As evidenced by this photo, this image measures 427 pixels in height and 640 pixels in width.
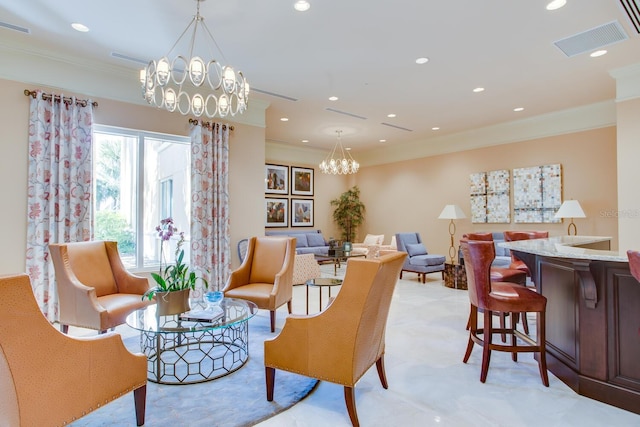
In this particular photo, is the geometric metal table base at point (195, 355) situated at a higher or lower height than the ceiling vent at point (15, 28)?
lower

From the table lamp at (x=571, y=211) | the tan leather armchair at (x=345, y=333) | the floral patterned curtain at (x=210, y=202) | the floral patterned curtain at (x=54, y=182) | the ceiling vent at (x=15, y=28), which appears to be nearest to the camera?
the tan leather armchair at (x=345, y=333)

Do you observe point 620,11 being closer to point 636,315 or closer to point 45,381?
point 636,315

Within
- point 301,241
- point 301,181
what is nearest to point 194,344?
point 301,241

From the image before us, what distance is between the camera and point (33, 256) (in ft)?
13.1

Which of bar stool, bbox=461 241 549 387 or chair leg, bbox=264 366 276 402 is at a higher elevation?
bar stool, bbox=461 241 549 387

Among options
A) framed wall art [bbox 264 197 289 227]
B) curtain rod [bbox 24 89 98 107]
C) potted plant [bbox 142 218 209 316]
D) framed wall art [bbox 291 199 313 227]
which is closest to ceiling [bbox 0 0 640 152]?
curtain rod [bbox 24 89 98 107]

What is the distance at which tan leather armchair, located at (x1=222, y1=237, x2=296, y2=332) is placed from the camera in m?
3.73

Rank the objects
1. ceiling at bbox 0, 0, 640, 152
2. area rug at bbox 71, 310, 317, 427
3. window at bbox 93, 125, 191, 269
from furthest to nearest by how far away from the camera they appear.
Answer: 1. window at bbox 93, 125, 191, 269
2. ceiling at bbox 0, 0, 640, 152
3. area rug at bbox 71, 310, 317, 427

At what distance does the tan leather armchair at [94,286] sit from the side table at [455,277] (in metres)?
4.95

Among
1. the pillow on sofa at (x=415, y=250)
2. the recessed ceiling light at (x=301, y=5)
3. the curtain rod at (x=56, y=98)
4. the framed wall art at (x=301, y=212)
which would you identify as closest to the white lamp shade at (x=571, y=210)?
the pillow on sofa at (x=415, y=250)

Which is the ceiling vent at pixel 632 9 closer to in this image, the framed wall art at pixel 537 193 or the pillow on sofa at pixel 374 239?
the framed wall art at pixel 537 193

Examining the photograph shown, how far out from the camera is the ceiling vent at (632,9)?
3088 millimetres

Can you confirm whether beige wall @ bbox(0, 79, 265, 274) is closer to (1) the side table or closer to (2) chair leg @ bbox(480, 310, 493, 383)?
(1) the side table

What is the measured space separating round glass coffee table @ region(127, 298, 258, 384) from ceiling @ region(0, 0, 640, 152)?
2776 mm
